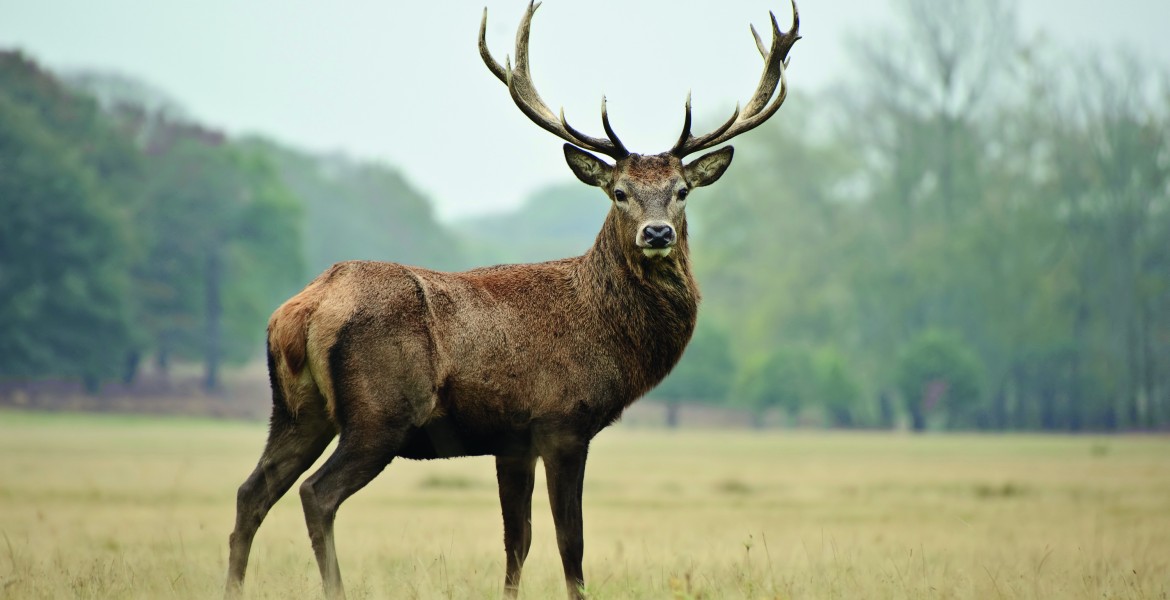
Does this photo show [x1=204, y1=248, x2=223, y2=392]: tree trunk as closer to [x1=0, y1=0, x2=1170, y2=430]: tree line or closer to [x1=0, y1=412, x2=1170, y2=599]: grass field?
[x1=0, y1=0, x2=1170, y2=430]: tree line

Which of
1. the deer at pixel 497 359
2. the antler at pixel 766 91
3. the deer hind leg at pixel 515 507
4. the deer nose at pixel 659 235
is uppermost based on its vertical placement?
the antler at pixel 766 91

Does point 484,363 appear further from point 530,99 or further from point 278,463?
point 530,99

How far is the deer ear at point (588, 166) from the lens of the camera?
949cm

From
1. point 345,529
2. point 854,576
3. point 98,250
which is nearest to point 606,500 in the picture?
point 345,529

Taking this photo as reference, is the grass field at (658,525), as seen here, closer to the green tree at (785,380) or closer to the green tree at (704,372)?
the green tree at (785,380)

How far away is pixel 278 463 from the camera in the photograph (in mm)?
8609

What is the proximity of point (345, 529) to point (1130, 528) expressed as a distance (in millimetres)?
9883

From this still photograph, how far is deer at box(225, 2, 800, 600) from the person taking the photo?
824 centimetres

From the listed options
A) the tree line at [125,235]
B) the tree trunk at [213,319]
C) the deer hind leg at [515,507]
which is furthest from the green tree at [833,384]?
the deer hind leg at [515,507]

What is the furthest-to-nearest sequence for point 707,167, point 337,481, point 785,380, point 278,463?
point 785,380
point 707,167
point 278,463
point 337,481

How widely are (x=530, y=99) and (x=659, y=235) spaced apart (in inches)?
78.9

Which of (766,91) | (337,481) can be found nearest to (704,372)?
(766,91)

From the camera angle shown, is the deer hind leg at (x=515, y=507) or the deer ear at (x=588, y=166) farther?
the deer ear at (x=588, y=166)

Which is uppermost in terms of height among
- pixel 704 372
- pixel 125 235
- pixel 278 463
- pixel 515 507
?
pixel 125 235
